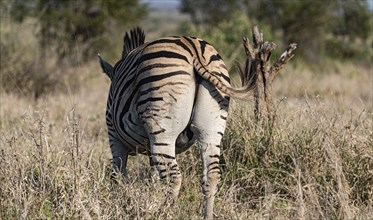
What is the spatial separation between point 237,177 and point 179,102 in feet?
4.66

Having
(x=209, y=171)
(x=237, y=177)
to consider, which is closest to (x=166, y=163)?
(x=209, y=171)

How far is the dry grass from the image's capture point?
15.3ft

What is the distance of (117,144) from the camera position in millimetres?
5688

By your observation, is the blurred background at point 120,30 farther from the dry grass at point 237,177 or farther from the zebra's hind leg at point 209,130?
the zebra's hind leg at point 209,130

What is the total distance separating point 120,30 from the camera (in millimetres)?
20062

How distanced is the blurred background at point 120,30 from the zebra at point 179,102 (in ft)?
7.12

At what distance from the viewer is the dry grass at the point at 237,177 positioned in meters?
4.65

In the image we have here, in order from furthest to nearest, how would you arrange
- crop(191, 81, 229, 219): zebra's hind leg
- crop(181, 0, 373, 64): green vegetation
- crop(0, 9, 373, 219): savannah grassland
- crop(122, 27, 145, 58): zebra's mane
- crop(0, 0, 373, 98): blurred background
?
crop(181, 0, 373, 64): green vegetation → crop(0, 0, 373, 98): blurred background → crop(122, 27, 145, 58): zebra's mane → crop(191, 81, 229, 219): zebra's hind leg → crop(0, 9, 373, 219): savannah grassland

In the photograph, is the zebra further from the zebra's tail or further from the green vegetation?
the green vegetation

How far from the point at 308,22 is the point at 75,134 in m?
22.5

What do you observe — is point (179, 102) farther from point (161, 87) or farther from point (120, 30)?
point (120, 30)

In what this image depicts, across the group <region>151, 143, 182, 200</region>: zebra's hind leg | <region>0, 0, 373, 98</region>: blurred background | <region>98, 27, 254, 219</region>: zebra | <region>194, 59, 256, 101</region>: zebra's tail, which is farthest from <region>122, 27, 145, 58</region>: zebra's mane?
<region>151, 143, 182, 200</region>: zebra's hind leg

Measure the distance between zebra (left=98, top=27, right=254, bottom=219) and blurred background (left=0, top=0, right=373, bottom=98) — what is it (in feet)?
7.12

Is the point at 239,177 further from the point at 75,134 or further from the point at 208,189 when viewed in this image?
the point at 75,134
